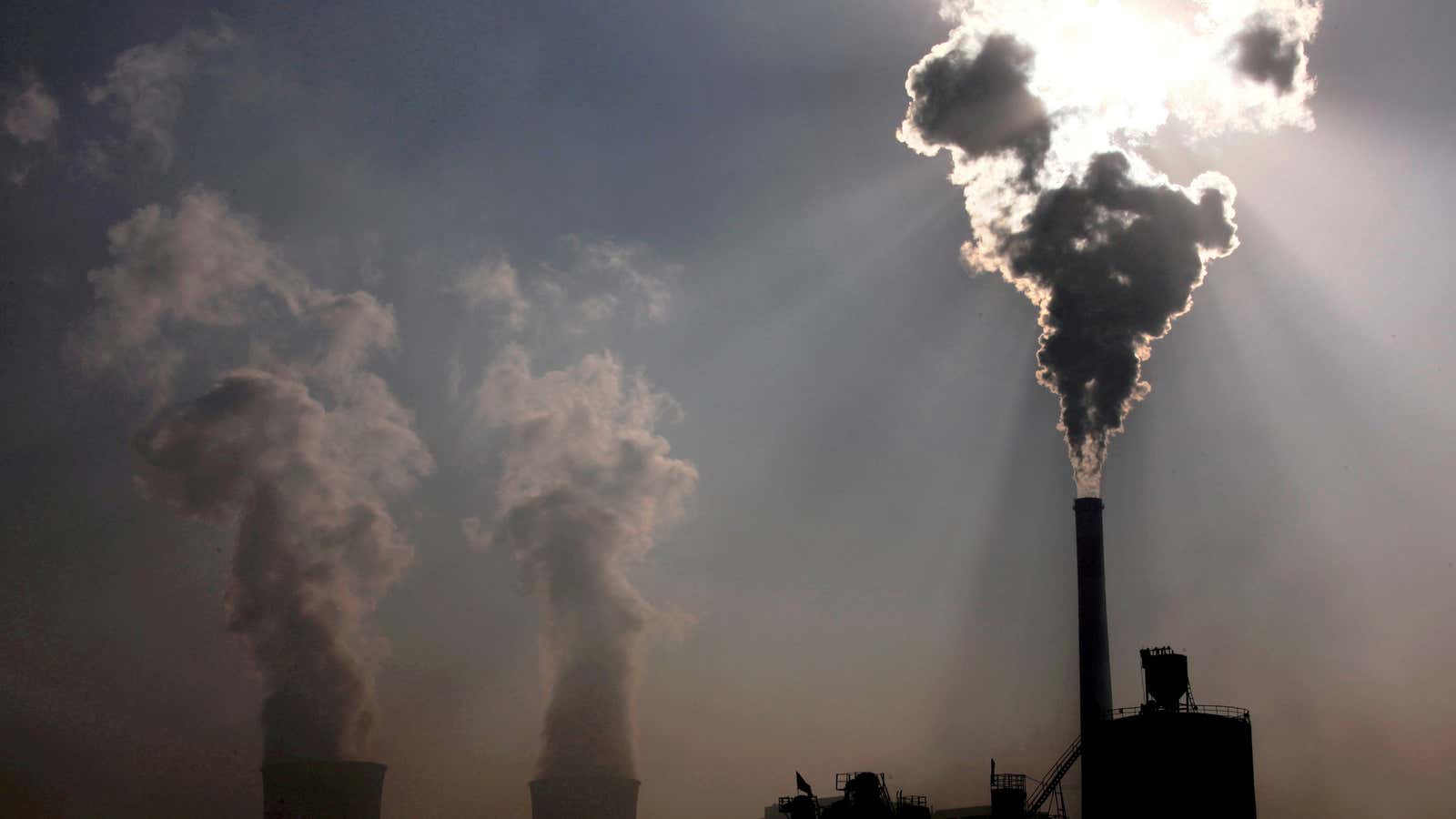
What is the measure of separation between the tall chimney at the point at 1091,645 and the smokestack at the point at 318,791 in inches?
1128

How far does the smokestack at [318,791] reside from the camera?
47.1m

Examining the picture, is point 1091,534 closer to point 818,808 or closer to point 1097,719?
point 1097,719

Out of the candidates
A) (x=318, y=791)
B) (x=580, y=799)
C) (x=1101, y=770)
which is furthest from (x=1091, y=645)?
(x=318, y=791)

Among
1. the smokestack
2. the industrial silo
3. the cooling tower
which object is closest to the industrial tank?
A: the industrial silo

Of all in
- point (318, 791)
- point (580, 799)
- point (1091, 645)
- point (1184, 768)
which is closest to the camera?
point (1184, 768)

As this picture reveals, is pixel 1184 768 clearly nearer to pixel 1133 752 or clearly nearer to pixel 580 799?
pixel 1133 752

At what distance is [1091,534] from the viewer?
126 feet

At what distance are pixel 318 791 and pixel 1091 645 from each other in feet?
101

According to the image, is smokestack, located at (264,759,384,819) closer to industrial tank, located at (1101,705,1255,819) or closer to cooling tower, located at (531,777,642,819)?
cooling tower, located at (531,777,642,819)

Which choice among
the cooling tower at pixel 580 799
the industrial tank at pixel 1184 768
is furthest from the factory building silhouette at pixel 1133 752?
A: the cooling tower at pixel 580 799

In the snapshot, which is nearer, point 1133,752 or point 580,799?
point 1133,752

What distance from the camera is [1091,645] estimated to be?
37438 mm

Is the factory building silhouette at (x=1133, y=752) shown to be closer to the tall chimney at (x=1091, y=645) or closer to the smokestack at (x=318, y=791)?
the tall chimney at (x=1091, y=645)

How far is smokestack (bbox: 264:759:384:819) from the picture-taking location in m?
47.1
